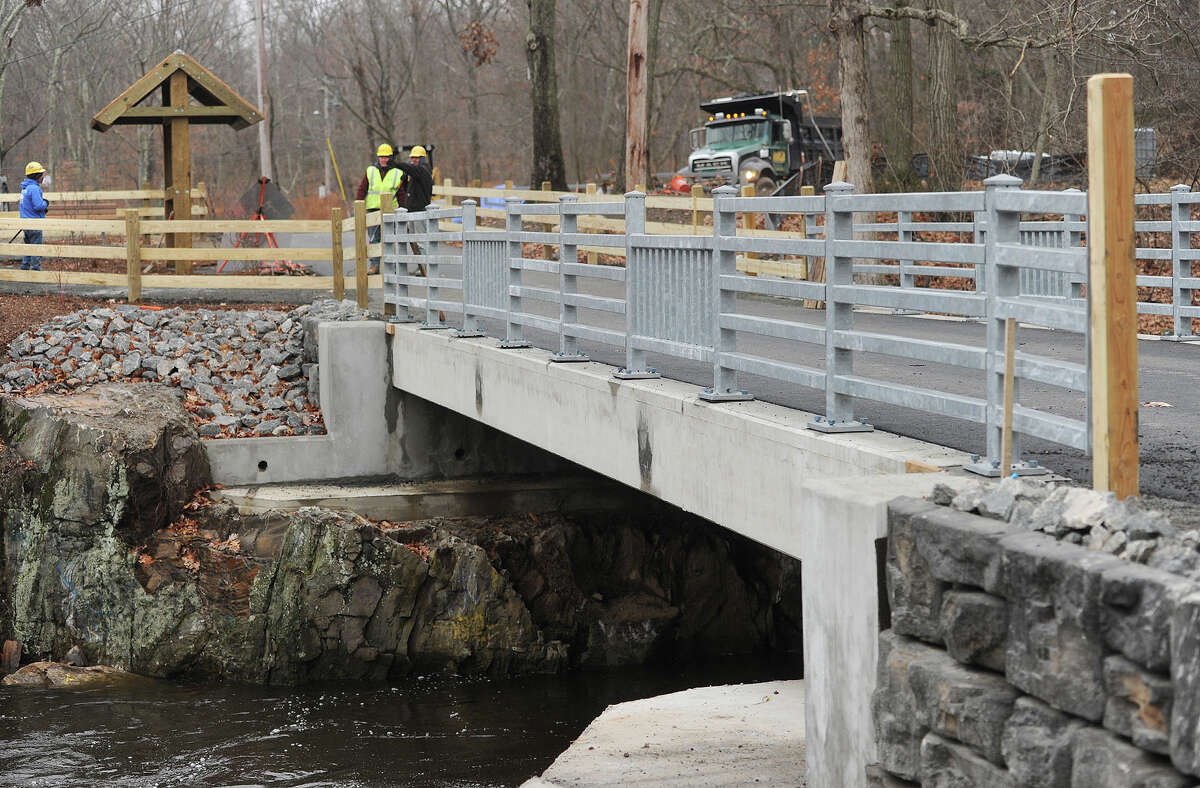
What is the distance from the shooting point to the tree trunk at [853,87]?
19500mm

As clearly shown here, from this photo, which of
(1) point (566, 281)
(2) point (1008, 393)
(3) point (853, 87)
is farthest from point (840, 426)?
(3) point (853, 87)

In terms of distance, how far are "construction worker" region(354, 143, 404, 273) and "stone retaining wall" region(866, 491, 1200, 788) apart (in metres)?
14.6

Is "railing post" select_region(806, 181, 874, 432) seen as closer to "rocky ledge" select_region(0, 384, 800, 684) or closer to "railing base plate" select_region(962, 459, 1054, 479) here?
"railing base plate" select_region(962, 459, 1054, 479)

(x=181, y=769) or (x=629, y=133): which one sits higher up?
(x=629, y=133)

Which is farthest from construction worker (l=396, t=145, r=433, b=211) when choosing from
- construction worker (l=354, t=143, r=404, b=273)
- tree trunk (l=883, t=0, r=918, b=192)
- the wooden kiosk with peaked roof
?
tree trunk (l=883, t=0, r=918, b=192)

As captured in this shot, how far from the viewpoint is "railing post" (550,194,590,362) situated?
973 centimetres

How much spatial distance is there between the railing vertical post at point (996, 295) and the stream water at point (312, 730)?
5.27m

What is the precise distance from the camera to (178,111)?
A: 22.1 metres

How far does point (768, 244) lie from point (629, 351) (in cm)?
203

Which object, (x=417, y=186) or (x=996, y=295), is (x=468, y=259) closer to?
(x=996, y=295)

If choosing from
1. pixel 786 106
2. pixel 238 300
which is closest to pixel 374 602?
pixel 238 300

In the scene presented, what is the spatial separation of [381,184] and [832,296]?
14488mm

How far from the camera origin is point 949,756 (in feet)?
15.1

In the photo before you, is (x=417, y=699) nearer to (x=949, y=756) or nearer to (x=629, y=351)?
(x=629, y=351)
